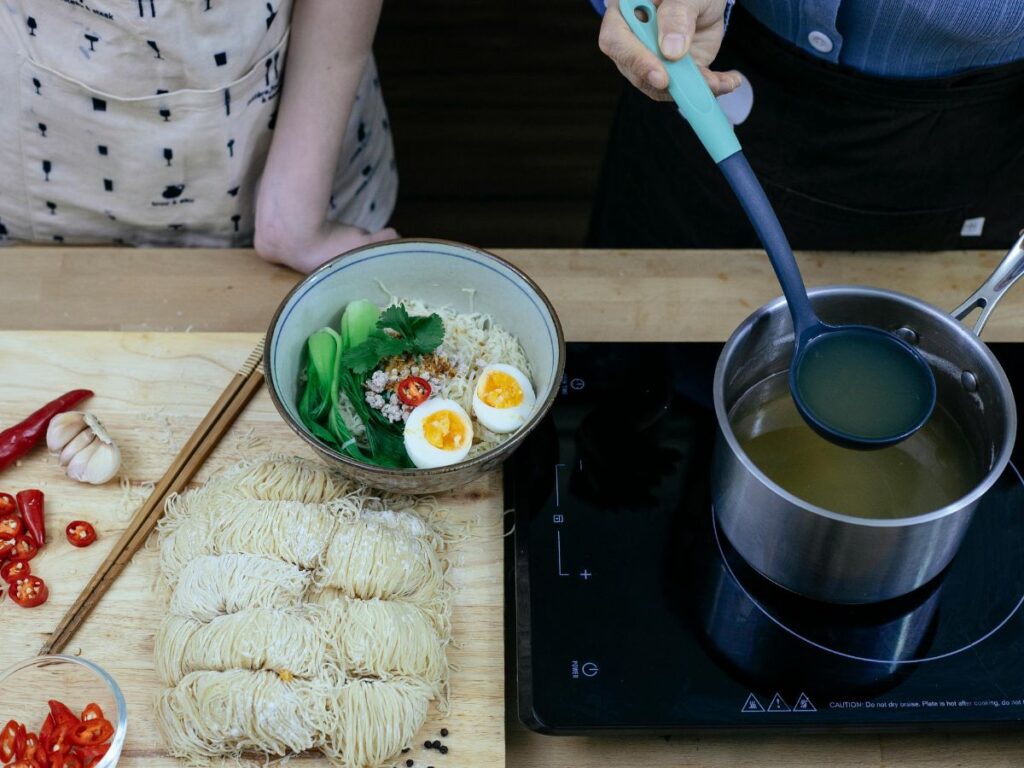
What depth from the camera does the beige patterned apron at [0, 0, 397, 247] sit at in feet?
4.78

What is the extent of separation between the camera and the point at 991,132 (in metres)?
1.63

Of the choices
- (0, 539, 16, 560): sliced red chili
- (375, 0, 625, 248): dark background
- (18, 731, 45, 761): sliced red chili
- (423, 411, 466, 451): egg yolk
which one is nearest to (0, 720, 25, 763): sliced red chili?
Result: (18, 731, 45, 761): sliced red chili

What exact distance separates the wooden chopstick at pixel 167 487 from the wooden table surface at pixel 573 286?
0.16 metres

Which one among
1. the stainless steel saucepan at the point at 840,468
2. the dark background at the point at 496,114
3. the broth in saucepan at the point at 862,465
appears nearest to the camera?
the stainless steel saucepan at the point at 840,468

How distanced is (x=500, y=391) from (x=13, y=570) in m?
0.62

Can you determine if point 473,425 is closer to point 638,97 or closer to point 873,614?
point 873,614

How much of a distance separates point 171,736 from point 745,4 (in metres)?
1.25

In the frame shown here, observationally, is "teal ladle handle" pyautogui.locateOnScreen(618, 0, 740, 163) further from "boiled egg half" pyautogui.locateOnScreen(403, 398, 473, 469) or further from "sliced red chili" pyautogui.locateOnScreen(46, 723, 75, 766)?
"sliced red chili" pyautogui.locateOnScreen(46, 723, 75, 766)

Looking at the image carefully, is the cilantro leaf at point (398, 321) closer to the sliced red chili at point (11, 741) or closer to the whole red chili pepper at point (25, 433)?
the whole red chili pepper at point (25, 433)

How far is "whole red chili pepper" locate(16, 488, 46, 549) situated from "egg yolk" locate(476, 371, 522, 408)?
1.85ft

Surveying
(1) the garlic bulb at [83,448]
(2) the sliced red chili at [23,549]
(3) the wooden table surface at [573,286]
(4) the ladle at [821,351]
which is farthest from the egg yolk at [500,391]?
(2) the sliced red chili at [23,549]

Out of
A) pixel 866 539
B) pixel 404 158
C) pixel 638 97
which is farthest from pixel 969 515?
pixel 404 158

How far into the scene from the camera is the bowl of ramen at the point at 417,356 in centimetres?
131

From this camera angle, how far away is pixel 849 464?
1.19m
